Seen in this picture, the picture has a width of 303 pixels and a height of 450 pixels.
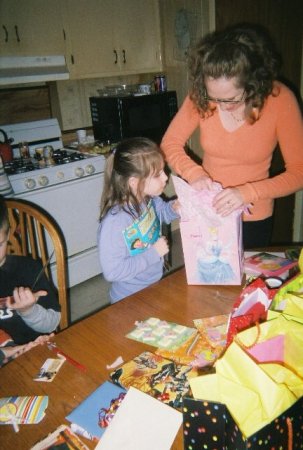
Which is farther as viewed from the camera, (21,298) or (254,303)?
(21,298)

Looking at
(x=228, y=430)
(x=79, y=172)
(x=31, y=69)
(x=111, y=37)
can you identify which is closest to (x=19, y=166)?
(x=79, y=172)

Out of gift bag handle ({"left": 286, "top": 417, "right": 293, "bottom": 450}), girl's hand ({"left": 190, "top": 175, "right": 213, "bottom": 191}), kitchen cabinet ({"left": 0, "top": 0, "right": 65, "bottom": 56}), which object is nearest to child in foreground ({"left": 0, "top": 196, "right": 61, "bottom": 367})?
girl's hand ({"left": 190, "top": 175, "right": 213, "bottom": 191})

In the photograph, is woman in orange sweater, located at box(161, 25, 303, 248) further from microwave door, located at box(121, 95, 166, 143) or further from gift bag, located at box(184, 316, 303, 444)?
microwave door, located at box(121, 95, 166, 143)

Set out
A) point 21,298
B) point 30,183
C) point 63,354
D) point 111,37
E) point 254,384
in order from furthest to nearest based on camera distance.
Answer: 1. point 111,37
2. point 30,183
3. point 21,298
4. point 63,354
5. point 254,384

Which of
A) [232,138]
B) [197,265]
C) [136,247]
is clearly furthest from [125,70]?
[197,265]

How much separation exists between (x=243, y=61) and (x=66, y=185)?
151 centimetres

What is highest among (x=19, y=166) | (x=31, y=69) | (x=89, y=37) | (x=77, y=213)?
(x=89, y=37)

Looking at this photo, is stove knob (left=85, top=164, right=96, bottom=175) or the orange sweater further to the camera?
stove knob (left=85, top=164, right=96, bottom=175)

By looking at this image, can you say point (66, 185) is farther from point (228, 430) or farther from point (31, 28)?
point (228, 430)

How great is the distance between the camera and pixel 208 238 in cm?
104

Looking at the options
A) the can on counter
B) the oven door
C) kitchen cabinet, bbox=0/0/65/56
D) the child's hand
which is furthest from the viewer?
the can on counter

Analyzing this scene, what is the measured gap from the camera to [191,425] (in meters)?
0.55

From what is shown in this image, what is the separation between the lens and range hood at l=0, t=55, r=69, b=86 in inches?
85.8

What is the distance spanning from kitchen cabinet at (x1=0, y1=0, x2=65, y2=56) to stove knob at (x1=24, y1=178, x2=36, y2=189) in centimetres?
78
